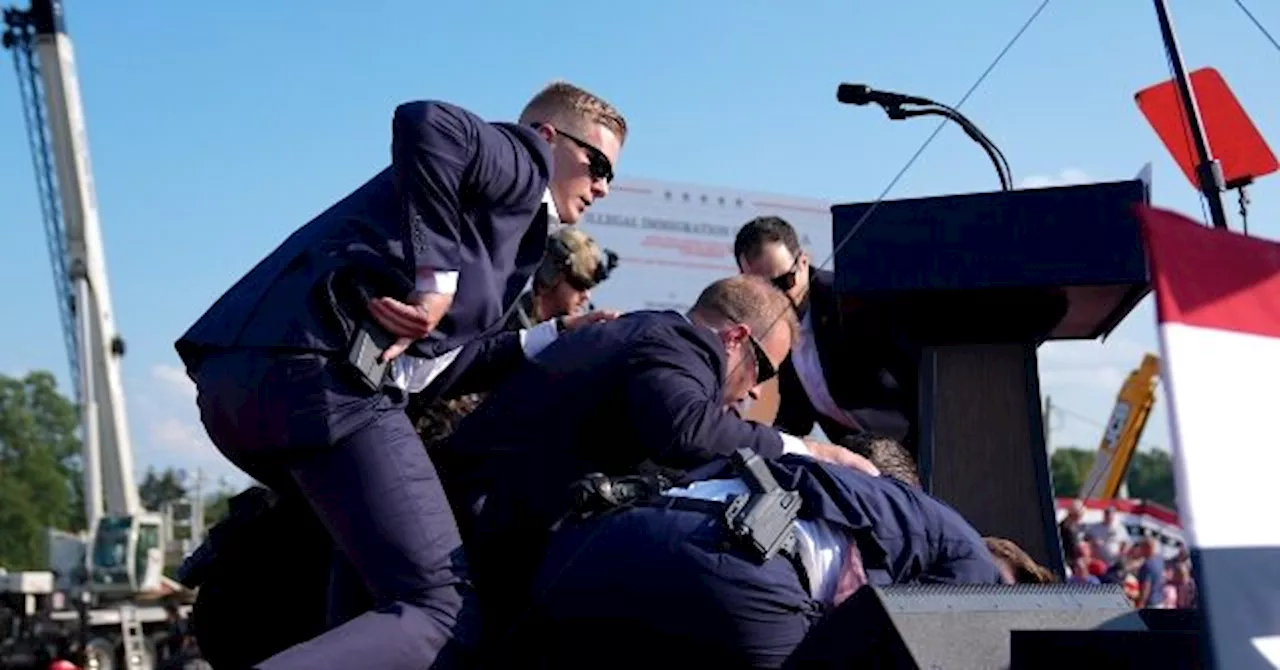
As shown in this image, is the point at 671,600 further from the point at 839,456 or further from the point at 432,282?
the point at 839,456

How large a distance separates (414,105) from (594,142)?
0.53 metres

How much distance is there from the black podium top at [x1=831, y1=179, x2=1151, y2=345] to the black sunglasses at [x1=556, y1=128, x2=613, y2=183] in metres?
0.81

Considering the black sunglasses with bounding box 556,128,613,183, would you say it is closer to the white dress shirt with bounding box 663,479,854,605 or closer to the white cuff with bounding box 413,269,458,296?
the white cuff with bounding box 413,269,458,296

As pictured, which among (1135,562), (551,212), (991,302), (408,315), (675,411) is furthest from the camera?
(1135,562)

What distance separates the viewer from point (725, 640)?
2305 millimetres

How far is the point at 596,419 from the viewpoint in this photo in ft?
9.25

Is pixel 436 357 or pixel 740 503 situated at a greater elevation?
pixel 436 357

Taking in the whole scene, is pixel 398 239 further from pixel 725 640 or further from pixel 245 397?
pixel 725 640

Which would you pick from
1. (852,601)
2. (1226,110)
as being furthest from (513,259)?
(1226,110)

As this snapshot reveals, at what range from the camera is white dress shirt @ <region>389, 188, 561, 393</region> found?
103 inches

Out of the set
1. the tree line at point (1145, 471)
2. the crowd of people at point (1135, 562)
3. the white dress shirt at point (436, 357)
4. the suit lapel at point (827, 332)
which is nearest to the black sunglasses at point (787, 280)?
the suit lapel at point (827, 332)

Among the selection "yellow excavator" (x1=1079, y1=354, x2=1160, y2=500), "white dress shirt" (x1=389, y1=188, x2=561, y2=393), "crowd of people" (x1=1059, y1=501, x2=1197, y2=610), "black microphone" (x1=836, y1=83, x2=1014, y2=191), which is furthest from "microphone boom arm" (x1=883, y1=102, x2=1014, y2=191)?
"yellow excavator" (x1=1079, y1=354, x2=1160, y2=500)

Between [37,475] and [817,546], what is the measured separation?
65024 millimetres

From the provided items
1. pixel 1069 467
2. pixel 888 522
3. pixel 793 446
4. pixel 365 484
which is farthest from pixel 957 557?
pixel 1069 467
